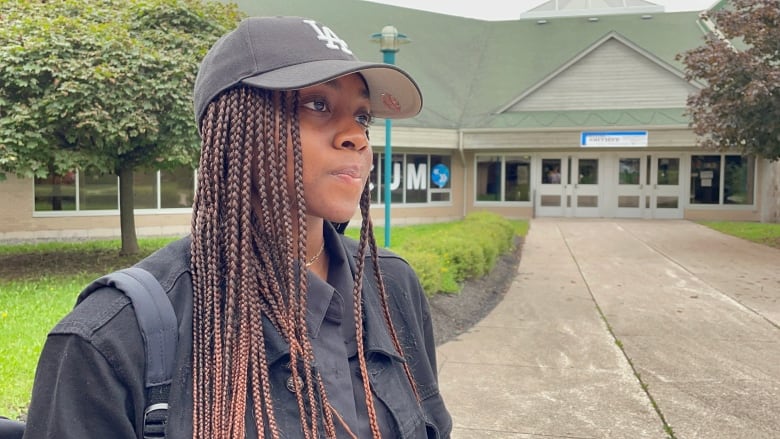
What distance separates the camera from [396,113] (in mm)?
1718

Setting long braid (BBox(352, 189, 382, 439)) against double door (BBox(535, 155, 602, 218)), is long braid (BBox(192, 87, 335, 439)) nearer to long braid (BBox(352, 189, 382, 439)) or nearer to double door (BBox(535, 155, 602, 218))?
long braid (BBox(352, 189, 382, 439))

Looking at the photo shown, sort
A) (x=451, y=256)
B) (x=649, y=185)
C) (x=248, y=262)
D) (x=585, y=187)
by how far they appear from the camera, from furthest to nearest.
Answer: (x=585, y=187) → (x=649, y=185) → (x=451, y=256) → (x=248, y=262)

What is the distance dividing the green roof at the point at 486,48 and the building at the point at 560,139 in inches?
2.7

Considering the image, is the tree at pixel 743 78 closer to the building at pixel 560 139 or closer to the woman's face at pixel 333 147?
the building at pixel 560 139

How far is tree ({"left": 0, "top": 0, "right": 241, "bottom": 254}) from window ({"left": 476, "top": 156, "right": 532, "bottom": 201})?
14809mm

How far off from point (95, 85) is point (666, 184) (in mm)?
19283

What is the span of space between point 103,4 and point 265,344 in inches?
432

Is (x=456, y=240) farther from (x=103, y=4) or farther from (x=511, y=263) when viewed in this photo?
(x=103, y=4)

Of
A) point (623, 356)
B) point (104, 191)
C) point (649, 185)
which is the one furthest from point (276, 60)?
point (649, 185)

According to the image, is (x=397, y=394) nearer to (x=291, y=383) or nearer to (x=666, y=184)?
(x=291, y=383)

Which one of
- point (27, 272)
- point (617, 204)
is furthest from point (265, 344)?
point (617, 204)

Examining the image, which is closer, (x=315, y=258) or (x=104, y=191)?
(x=315, y=258)

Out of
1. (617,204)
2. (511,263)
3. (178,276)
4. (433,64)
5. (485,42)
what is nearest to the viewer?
(178,276)

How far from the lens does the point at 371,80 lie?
4.98 ft
